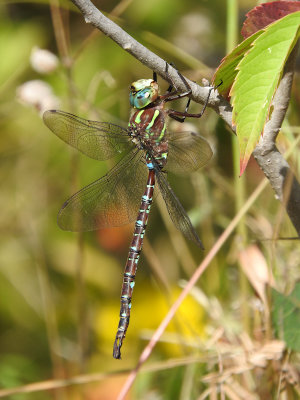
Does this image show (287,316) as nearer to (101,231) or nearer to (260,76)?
(260,76)

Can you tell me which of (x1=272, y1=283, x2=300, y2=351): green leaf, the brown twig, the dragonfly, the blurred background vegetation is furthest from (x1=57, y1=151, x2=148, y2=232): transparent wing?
the brown twig

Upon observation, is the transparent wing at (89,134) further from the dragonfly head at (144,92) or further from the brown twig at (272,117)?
the brown twig at (272,117)

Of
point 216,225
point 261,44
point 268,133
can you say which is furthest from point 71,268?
point 261,44

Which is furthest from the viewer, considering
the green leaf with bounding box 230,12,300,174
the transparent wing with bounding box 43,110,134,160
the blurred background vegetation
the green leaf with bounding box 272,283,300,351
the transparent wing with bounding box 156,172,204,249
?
the blurred background vegetation

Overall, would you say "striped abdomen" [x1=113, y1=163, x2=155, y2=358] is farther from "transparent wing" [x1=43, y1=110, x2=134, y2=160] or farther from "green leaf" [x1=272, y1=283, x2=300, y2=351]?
"green leaf" [x1=272, y1=283, x2=300, y2=351]

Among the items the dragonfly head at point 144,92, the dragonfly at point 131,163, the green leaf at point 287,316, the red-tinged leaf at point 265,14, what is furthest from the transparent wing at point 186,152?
the red-tinged leaf at point 265,14

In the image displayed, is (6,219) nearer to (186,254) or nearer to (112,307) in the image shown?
(112,307)

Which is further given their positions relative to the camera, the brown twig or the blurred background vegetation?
the blurred background vegetation
